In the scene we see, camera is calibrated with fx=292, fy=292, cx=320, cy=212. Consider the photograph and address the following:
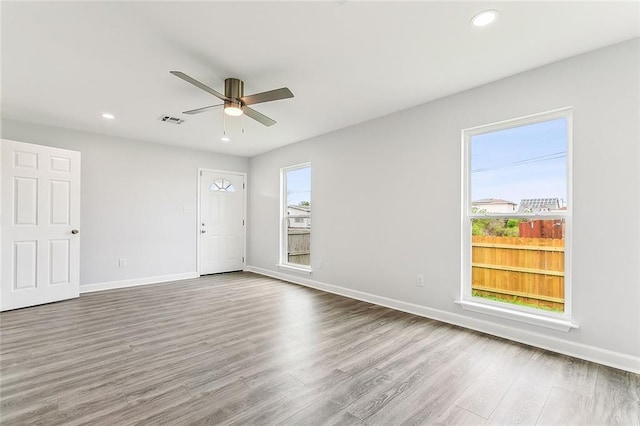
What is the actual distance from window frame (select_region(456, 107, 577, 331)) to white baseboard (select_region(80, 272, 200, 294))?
4.78 m

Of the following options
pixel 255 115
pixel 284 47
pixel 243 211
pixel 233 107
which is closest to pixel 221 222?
pixel 243 211

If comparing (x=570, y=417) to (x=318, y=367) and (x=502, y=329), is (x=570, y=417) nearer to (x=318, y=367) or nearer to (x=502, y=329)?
(x=502, y=329)

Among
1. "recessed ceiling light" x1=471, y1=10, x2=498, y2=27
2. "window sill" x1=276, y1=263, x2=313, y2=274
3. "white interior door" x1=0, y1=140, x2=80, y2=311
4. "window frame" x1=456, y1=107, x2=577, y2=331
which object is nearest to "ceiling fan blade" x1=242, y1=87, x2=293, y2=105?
"recessed ceiling light" x1=471, y1=10, x2=498, y2=27

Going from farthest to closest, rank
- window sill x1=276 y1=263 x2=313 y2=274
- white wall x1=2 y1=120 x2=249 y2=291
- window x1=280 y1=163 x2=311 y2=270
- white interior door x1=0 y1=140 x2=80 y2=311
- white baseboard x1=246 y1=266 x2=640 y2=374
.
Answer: window x1=280 y1=163 x2=311 y2=270
window sill x1=276 y1=263 x2=313 y2=274
white wall x1=2 y1=120 x2=249 y2=291
white interior door x1=0 y1=140 x2=80 y2=311
white baseboard x1=246 y1=266 x2=640 y2=374

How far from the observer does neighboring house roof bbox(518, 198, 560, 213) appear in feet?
8.80

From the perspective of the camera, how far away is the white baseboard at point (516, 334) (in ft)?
7.52

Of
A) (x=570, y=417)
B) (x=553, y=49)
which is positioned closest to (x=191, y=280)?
(x=570, y=417)

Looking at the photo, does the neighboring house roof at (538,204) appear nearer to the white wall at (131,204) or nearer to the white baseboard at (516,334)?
the white baseboard at (516,334)

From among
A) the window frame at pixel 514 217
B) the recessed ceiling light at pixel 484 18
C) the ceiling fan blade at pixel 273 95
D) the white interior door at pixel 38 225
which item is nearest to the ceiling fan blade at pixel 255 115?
the ceiling fan blade at pixel 273 95

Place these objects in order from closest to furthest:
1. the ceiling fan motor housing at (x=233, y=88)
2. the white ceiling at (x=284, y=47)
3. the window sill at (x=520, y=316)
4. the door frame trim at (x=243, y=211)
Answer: the white ceiling at (x=284, y=47) → the window sill at (x=520, y=316) → the ceiling fan motor housing at (x=233, y=88) → the door frame trim at (x=243, y=211)

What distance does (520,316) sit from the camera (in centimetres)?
276

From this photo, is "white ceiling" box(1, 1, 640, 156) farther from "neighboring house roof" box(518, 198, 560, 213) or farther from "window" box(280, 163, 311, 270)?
"window" box(280, 163, 311, 270)

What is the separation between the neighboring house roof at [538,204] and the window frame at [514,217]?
0.05 meters

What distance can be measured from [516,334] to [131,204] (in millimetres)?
5771
